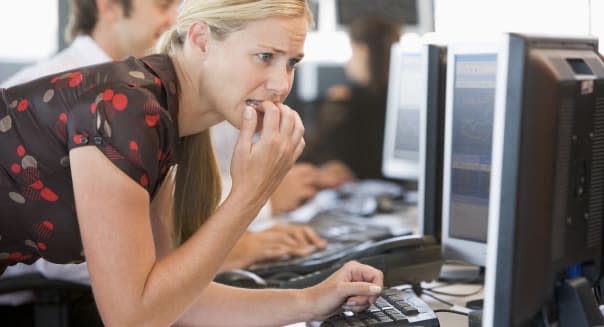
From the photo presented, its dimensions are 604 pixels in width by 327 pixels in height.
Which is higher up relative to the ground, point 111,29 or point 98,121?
point 111,29

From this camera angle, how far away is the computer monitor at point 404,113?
2496 mm

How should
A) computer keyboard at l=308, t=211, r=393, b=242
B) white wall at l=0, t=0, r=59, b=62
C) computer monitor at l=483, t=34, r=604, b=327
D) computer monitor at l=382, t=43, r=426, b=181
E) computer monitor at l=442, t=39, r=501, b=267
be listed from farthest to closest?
white wall at l=0, t=0, r=59, b=62 < computer monitor at l=382, t=43, r=426, b=181 < computer keyboard at l=308, t=211, r=393, b=242 < computer monitor at l=442, t=39, r=501, b=267 < computer monitor at l=483, t=34, r=604, b=327

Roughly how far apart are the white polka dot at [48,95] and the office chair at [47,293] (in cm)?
59

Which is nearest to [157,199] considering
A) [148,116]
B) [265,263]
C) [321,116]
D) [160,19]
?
[148,116]

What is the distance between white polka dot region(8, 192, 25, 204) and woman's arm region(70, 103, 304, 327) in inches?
7.3

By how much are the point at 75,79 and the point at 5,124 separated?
0.49 ft

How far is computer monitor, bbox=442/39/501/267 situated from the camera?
1513 mm

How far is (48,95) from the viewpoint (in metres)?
1.14

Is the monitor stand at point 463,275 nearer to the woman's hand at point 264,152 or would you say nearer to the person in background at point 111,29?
the woman's hand at point 264,152

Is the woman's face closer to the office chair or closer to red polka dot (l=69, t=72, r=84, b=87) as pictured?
red polka dot (l=69, t=72, r=84, b=87)

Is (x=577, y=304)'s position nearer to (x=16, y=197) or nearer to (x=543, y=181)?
(x=543, y=181)

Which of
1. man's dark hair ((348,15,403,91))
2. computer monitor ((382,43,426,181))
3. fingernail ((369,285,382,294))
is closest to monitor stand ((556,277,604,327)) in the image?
fingernail ((369,285,382,294))

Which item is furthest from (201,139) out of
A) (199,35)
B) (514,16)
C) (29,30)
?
(29,30)

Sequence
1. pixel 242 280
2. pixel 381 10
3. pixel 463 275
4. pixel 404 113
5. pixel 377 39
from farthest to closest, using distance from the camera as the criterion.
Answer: pixel 381 10
pixel 377 39
pixel 404 113
pixel 463 275
pixel 242 280
